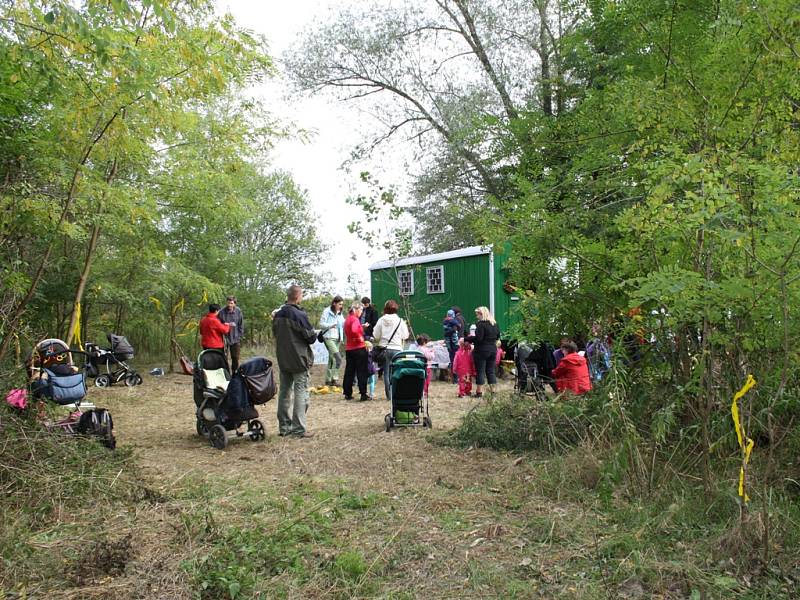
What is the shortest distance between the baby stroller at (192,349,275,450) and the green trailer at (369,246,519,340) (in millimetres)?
6946

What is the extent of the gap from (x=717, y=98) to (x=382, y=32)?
15.0 m

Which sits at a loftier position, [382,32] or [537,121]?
[382,32]

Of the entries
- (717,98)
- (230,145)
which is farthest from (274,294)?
(717,98)

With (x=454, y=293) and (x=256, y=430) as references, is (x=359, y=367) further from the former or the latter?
(x=454, y=293)

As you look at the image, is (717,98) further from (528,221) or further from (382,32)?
(382,32)

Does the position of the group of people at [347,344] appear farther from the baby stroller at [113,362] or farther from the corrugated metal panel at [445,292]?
the corrugated metal panel at [445,292]

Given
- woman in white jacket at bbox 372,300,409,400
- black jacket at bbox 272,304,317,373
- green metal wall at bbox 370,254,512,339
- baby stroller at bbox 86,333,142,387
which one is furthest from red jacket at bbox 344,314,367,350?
baby stroller at bbox 86,333,142,387

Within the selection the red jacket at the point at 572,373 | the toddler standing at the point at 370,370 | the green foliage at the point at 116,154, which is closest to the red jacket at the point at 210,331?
the green foliage at the point at 116,154

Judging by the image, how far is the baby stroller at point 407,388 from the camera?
7.01 meters

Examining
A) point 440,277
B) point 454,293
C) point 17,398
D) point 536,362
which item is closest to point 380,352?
A: point 536,362

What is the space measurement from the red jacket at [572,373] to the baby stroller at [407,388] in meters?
1.44

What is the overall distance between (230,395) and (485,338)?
14.2 feet

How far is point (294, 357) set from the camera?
7.02 metres

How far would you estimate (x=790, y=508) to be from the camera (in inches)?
145
